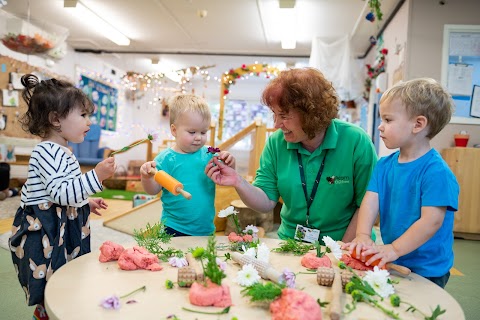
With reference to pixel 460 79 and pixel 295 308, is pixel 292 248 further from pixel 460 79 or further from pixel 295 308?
pixel 460 79

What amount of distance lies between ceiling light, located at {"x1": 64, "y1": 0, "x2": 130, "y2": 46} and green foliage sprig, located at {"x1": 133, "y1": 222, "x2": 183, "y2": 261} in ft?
19.2

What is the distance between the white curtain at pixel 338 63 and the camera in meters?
6.52

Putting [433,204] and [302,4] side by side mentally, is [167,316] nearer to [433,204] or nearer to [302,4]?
[433,204]

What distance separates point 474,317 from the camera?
221 centimetres

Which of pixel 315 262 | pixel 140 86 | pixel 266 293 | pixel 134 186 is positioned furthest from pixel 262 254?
pixel 140 86

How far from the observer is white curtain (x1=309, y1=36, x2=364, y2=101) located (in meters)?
6.52

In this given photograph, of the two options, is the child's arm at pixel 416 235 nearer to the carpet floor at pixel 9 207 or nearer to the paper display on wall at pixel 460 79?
the paper display on wall at pixel 460 79

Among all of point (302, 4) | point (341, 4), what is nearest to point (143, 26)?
point (302, 4)

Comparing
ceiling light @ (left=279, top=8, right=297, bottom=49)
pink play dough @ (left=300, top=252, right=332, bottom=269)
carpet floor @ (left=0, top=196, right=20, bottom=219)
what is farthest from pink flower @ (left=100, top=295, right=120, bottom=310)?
ceiling light @ (left=279, top=8, right=297, bottom=49)

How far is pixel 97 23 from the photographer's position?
22.5 ft

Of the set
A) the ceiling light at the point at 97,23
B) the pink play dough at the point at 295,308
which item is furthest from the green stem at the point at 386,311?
the ceiling light at the point at 97,23

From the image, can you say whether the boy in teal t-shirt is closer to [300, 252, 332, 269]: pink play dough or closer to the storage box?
[300, 252, 332, 269]: pink play dough

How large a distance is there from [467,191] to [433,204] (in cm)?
393

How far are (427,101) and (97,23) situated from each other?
22.3 ft
